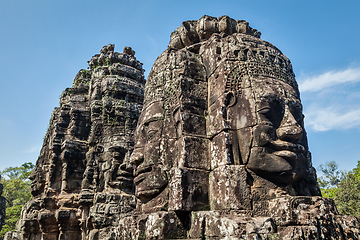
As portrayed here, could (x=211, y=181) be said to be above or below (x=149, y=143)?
below

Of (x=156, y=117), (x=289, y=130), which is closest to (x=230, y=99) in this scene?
(x=289, y=130)

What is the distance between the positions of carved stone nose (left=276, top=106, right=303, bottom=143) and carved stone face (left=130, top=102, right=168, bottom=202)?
186 cm

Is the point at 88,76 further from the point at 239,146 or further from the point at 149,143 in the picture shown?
the point at 239,146

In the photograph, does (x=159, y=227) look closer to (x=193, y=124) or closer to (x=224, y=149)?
(x=224, y=149)

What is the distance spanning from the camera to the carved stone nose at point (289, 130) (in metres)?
4.15

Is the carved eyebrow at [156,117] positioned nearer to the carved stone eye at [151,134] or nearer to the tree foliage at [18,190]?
the carved stone eye at [151,134]

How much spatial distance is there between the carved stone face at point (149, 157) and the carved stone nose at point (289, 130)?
1861mm

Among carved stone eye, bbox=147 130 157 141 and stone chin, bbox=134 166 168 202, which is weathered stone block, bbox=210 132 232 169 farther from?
carved stone eye, bbox=147 130 157 141

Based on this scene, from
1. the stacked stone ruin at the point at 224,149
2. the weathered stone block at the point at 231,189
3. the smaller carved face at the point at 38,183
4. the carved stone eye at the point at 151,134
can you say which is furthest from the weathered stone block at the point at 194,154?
the smaller carved face at the point at 38,183

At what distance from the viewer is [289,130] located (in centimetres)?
416

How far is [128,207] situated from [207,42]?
19.5 feet

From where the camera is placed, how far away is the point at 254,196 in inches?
156

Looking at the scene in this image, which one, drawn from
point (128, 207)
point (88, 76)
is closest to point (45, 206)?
point (128, 207)

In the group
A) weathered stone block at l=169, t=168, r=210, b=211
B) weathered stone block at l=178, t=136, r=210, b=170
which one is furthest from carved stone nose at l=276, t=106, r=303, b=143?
weathered stone block at l=169, t=168, r=210, b=211
